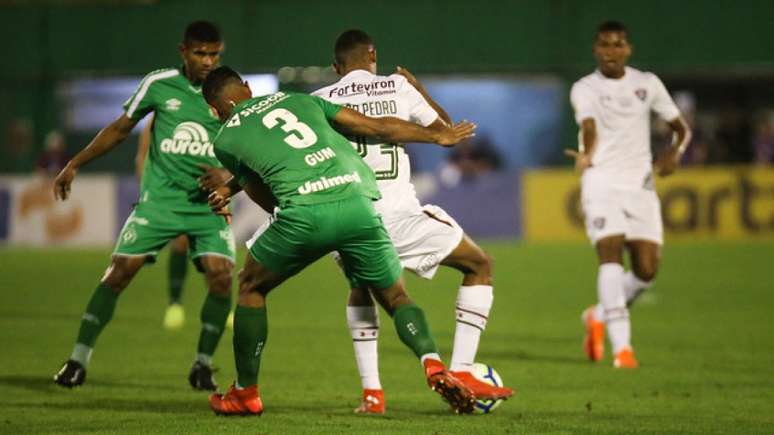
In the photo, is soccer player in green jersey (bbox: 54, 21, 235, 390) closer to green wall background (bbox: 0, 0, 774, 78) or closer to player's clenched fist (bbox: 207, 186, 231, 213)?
player's clenched fist (bbox: 207, 186, 231, 213)

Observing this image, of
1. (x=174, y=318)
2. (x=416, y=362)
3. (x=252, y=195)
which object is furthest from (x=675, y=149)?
(x=174, y=318)

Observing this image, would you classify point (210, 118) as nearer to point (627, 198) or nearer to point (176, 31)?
point (627, 198)

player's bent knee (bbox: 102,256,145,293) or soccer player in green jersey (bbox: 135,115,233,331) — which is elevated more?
player's bent knee (bbox: 102,256,145,293)

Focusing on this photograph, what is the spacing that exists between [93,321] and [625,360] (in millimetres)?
3856

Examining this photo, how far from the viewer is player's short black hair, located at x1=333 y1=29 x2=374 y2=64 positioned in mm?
8336

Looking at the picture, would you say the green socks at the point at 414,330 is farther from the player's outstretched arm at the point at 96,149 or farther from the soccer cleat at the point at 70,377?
the player's outstretched arm at the point at 96,149

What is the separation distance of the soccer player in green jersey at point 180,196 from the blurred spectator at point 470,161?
1579 centimetres

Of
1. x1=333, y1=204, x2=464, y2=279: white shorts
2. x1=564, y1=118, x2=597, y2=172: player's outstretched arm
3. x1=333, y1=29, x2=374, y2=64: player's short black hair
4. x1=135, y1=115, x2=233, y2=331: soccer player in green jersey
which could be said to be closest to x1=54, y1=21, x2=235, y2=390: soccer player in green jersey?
x1=333, y1=29, x2=374, y2=64: player's short black hair

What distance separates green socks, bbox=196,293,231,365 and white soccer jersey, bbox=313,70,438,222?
183 cm

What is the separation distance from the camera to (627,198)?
10953 millimetres

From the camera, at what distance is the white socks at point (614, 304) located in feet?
35.2

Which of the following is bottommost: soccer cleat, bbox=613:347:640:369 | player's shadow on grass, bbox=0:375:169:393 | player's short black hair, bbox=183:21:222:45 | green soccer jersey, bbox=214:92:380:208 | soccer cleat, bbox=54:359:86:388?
soccer cleat, bbox=613:347:640:369

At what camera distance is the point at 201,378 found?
9523 millimetres

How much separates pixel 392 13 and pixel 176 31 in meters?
5.00
